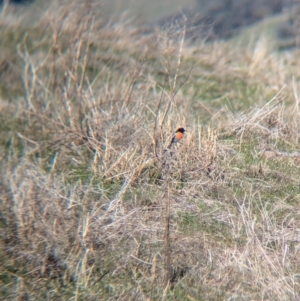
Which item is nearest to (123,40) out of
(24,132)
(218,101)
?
(218,101)

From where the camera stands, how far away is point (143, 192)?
4.34 metres

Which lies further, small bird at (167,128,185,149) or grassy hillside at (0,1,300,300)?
small bird at (167,128,185,149)

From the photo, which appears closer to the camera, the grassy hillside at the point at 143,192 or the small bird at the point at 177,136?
the grassy hillside at the point at 143,192

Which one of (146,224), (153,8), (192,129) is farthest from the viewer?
(153,8)

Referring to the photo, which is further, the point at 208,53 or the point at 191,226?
the point at 208,53

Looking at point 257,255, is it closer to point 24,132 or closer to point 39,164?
point 39,164

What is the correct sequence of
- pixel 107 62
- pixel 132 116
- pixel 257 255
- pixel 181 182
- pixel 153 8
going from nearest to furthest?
1. pixel 257 255
2. pixel 181 182
3. pixel 132 116
4. pixel 107 62
5. pixel 153 8

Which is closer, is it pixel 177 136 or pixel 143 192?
pixel 143 192

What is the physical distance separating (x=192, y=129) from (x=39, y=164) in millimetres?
1340

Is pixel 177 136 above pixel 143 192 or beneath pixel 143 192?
above

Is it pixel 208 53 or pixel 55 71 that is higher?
pixel 55 71

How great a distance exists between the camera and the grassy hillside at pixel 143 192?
143 inches

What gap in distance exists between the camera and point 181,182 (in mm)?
4336

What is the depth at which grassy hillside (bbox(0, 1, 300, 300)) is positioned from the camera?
3.62 meters
